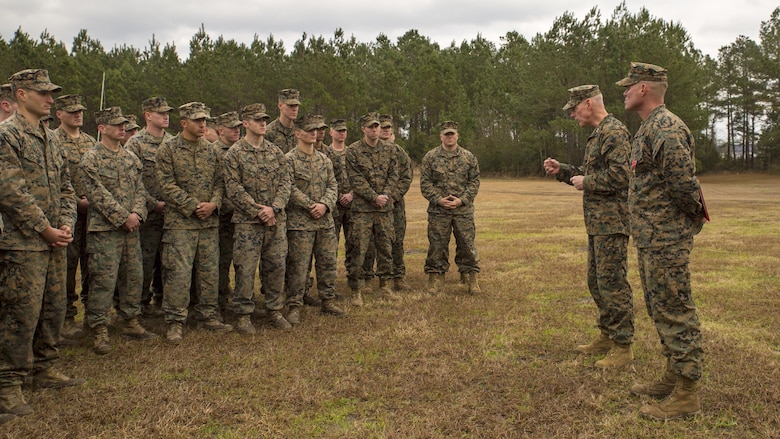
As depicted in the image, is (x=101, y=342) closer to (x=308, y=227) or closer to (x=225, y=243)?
Result: (x=225, y=243)

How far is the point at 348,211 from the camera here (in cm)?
733

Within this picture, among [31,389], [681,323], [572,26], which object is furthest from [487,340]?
[572,26]

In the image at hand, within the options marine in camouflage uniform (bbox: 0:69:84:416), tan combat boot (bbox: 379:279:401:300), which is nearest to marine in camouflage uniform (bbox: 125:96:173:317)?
marine in camouflage uniform (bbox: 0:69:84:416)

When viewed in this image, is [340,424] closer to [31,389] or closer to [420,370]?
[420,370]

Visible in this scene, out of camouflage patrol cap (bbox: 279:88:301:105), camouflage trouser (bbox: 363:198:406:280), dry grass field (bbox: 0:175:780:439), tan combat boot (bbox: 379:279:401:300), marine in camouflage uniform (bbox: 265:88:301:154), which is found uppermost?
camouflage patrol cap (bbox: 279:88:301:105)

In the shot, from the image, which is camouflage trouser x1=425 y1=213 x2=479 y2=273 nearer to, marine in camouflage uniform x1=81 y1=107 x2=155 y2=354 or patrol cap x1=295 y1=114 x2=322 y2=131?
patrol cap x1=295 y1=114 x2=322 y2=131

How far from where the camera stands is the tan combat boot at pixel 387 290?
23.0 feet

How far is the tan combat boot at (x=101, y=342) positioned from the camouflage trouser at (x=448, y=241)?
3.96 metres

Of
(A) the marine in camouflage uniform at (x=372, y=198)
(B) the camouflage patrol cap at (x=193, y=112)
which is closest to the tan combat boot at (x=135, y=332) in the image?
(B) the camouflage patrol cap at (x=193, y=112)

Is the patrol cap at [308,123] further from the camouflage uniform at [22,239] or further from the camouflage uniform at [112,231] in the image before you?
the camouflage uniform at [22,239]

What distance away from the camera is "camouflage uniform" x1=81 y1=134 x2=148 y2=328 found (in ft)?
16.5

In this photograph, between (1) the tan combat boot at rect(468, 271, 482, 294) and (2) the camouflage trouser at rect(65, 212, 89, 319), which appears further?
(1) the tan combat boot at rect(468, 271, 482, 294)

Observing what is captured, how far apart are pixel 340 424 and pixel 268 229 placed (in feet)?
8.57

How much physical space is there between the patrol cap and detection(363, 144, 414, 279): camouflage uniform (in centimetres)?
156
